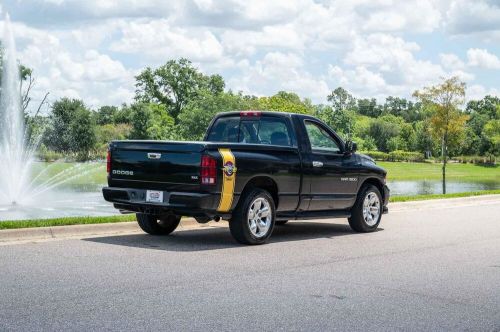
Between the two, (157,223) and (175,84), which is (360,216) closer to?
(157,223)

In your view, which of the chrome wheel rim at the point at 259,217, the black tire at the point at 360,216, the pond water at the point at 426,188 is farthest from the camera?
the pond water at the point at 426,188

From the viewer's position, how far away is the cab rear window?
12.2 metres

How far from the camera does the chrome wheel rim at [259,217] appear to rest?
11.2 m

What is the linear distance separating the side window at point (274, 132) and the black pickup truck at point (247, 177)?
0.05 feet

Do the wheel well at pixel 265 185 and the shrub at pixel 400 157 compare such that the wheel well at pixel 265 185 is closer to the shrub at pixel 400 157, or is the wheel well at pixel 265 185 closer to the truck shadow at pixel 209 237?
the truck shadow at pixel 209 237

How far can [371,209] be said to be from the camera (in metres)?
13.7

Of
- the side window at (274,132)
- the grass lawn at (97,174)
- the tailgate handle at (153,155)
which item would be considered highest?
the side window at (274,132)

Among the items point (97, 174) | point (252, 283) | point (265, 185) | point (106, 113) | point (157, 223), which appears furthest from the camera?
point (106, 113)

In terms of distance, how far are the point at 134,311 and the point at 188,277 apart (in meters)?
1.77

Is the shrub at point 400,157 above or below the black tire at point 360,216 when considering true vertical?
above

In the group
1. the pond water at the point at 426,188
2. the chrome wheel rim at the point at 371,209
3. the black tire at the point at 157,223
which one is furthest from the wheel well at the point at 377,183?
the pond water at the point at 426,188

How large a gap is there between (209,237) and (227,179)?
176cm

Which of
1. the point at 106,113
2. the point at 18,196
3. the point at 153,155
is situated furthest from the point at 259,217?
the point at 106,113

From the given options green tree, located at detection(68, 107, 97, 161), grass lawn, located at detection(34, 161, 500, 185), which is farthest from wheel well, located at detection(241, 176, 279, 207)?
green tree, located at detection(68, 107, 97, 161)
